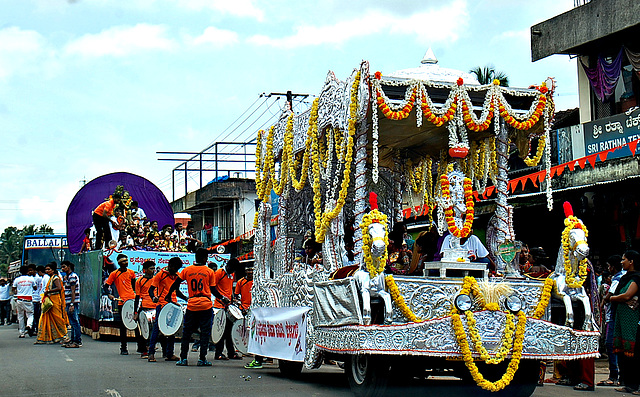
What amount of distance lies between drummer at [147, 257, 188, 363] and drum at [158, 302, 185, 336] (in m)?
0.10

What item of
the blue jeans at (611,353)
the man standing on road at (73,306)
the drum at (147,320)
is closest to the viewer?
the blue jeans at (611,353)

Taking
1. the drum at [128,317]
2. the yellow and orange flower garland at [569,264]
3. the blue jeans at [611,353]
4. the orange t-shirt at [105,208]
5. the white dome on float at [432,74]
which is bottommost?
the blue jeans at [611,353]

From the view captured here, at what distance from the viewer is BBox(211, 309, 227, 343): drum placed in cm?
1407

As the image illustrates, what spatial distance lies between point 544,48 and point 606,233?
6300mm

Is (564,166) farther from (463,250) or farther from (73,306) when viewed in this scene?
(73,306)

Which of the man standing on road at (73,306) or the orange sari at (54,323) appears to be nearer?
the man standing on road at (73,306)

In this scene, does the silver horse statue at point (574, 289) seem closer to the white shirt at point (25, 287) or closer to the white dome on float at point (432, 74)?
the white dome on float at point (432, 74)

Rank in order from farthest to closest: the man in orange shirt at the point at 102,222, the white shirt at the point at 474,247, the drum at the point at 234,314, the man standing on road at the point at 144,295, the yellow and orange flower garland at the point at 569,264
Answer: the man in orange shirt at the point at 102,222, the man standing on road at the point at 144,295, the drum at the point at 234,314, the white shirt at the point at 474,247, the yellow and orange flower garland at the point at 569,264

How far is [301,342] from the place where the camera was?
10719 millimetres

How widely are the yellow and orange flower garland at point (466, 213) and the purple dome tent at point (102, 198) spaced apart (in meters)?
15.9

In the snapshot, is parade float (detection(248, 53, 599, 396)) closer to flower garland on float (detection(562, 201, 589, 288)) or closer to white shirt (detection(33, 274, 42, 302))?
flower garland on float (detection(562, 201, 589, 288))

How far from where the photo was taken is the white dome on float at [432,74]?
10.3 meters

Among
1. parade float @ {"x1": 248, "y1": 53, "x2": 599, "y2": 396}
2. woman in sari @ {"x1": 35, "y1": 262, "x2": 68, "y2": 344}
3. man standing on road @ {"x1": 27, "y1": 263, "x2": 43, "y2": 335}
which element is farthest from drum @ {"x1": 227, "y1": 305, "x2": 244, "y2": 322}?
man standing on road @ {"x1": 27, "y1": 263, "x2": 43, "y2": 335}

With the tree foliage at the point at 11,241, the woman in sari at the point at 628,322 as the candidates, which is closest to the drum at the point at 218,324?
the woman in sari at the point at 628,322
